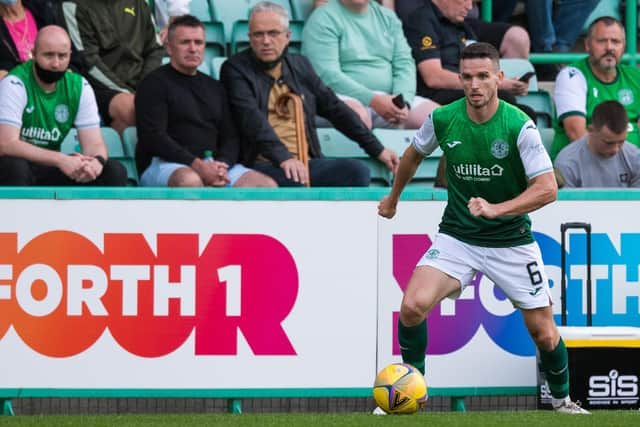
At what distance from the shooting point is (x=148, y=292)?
703cm

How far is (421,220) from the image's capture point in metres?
7.22

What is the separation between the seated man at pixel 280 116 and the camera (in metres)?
8.16

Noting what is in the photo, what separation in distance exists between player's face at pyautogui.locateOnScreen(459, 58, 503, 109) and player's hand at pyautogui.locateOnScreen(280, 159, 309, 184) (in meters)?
2.02

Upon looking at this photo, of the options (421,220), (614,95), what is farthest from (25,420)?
(614,95)

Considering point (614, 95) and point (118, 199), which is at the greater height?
point (614, 95)

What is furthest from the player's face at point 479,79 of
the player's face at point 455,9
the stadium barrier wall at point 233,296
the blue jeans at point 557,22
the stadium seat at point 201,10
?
the blue jeans at point 557,22

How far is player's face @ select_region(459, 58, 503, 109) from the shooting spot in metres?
6.12

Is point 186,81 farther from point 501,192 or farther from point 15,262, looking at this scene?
point 501,192

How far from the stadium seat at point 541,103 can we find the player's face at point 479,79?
380 centimetres

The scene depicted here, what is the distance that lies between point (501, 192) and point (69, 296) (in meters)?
2.36

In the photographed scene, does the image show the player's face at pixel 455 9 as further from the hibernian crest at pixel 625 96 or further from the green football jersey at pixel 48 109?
the green football jersey at pixel 48 109

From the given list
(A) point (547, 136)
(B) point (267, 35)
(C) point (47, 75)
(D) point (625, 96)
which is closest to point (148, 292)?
(C) point (47, 75)

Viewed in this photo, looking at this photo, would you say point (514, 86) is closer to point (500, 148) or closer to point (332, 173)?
point (332, 173)

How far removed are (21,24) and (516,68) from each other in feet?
12.3
